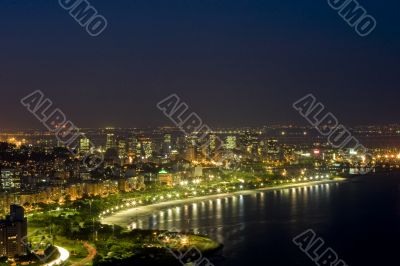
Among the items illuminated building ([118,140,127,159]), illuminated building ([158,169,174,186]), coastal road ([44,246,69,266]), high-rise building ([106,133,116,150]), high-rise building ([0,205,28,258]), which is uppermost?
high-rise building ([106,133,116,150])

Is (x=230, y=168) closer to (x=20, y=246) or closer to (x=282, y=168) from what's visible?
(x=282, y=168)

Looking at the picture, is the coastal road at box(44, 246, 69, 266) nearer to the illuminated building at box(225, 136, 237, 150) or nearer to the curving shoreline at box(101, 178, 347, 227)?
the curving shoreline at box(101, 178, 347, 227)

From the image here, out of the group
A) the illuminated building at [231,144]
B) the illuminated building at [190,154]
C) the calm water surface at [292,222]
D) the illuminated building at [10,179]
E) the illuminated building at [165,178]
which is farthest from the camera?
the illuminated building at [231,144]

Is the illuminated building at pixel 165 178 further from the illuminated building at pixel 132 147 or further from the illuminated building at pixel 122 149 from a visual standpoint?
the illuminated building at pixel 132 147

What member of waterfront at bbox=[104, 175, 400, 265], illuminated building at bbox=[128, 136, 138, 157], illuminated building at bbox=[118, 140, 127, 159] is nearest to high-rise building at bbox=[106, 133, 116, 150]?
illuminated building at bbox=[118, 140, 127, 159]

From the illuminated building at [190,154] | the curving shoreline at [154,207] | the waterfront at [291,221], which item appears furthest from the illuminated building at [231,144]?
the waterfront at [291,221]

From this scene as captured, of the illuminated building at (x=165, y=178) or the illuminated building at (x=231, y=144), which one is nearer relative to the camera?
the illuminated building at (x=165, y=178)

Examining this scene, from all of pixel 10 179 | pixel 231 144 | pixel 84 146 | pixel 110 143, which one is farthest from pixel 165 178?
pixel 110 143

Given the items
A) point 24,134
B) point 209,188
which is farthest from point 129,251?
point 24,134

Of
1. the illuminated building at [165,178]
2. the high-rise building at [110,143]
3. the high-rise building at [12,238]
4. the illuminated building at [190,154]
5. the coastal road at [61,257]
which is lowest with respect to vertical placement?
the coastal road at [61,257]
